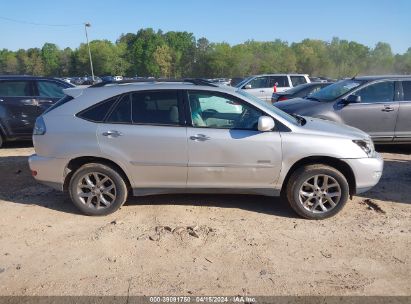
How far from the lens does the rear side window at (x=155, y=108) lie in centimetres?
473

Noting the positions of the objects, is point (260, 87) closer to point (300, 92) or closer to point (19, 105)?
point (300, 92)

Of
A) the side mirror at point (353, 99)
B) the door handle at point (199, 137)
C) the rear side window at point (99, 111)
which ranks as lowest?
the door handle at point (199, 137)

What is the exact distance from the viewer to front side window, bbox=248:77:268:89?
17.2 meters

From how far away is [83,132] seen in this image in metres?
4.71

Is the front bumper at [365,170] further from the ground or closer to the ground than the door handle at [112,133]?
closer to the ground

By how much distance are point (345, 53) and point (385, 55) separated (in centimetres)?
1110

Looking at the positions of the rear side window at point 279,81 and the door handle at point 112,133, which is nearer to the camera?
the door handle at point 112,133

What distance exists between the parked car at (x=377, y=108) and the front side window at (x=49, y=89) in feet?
18.4

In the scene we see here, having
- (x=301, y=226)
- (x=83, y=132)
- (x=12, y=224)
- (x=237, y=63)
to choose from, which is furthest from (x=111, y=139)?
(x=237, y=63)

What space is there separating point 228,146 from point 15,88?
253 inches

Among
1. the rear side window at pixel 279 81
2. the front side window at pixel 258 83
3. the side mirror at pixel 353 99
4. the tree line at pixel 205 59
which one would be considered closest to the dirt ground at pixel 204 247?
the side mirror at pixel 353 99

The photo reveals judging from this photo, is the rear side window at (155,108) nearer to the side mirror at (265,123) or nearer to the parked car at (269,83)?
the side mirror at (265,123)

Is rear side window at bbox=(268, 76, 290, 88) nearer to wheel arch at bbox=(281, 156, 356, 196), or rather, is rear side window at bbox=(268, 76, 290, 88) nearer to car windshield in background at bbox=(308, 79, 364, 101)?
car windshield in background at bbox=(308, 79, 364, 101)

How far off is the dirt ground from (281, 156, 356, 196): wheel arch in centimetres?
43
